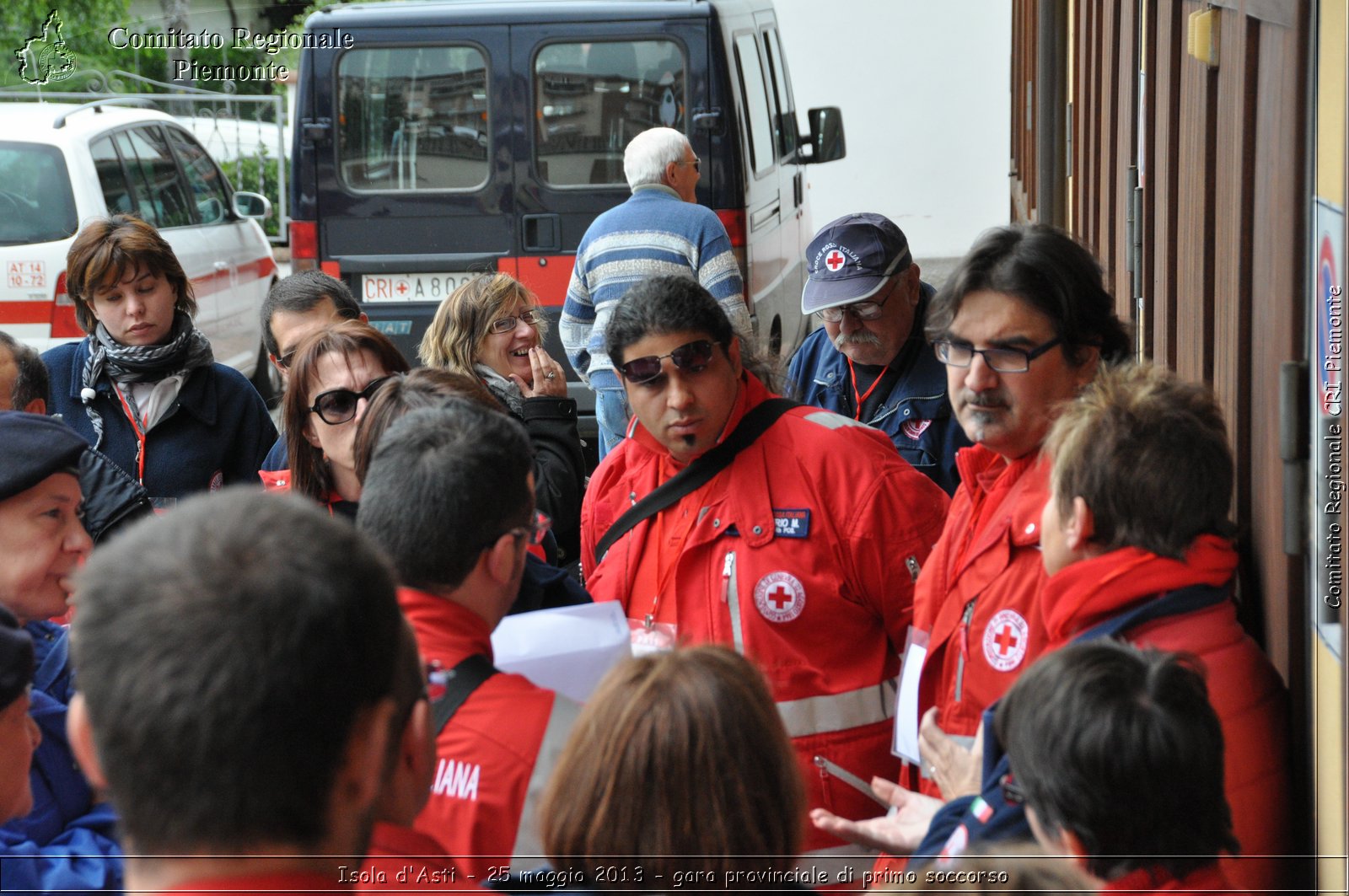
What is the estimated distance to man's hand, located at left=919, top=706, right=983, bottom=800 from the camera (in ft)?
7.02

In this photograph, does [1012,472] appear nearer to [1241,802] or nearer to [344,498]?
[1241,802]

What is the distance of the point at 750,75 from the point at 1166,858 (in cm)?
724

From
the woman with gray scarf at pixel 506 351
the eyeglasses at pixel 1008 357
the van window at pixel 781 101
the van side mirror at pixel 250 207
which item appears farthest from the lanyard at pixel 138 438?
the van side mirror at pixel 250 207

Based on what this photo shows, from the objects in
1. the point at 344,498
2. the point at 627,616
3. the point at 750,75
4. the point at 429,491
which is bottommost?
the point at 627,616

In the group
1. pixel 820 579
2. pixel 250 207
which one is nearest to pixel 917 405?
pixel 820 579

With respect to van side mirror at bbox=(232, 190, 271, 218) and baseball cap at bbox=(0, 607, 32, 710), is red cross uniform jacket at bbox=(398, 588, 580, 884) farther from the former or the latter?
van side mirror at bbox=(232, 190, 271, 218)

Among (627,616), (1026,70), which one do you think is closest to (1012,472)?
(627,616)

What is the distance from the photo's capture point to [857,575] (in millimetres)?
2855

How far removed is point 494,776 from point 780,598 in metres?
1.02

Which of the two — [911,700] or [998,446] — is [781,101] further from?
[911,700]

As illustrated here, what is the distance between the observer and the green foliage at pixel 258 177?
1764 cm

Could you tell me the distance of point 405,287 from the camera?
777cm

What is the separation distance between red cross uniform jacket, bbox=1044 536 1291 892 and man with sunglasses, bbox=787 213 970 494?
5.80 feet

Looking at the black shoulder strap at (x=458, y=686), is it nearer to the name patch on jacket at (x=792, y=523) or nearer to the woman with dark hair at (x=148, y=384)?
the name patch on jacket at (x=792, y=523)
